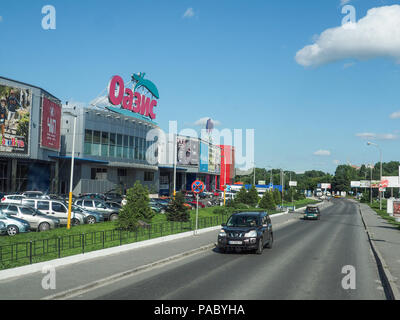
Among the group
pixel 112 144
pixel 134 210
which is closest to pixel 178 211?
pixel 134 210

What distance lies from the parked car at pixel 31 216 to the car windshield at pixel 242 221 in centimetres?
1097

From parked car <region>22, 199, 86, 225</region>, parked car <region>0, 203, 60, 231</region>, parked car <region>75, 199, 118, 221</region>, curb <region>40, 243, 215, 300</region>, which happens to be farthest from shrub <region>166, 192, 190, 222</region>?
curb <region>40, 243, 215, 300</region>

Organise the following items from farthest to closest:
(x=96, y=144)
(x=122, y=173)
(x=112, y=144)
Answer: (x=122, y=173)
(x=112, y=144)
(x=96, y=144)

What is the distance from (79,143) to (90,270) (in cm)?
4233

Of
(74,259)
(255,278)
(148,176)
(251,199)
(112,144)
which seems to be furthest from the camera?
(148,176)

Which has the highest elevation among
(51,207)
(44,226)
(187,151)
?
(187,151)

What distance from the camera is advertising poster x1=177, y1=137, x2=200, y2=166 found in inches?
3393

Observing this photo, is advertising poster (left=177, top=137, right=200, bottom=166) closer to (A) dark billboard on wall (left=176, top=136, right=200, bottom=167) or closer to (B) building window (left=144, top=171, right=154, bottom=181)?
(A) dark billboard on wall (left=176, top=136, right=200, bottom=167)

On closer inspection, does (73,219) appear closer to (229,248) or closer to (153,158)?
(229,248)

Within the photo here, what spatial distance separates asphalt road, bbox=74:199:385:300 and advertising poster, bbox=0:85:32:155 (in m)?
29.2

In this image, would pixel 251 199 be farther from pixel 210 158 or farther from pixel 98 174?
pixel 210 158

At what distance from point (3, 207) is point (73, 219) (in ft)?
14.8

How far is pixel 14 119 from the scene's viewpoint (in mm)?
39500

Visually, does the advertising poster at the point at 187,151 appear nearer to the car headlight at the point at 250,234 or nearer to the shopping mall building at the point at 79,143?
the shopping mall building at the point at 79,143
